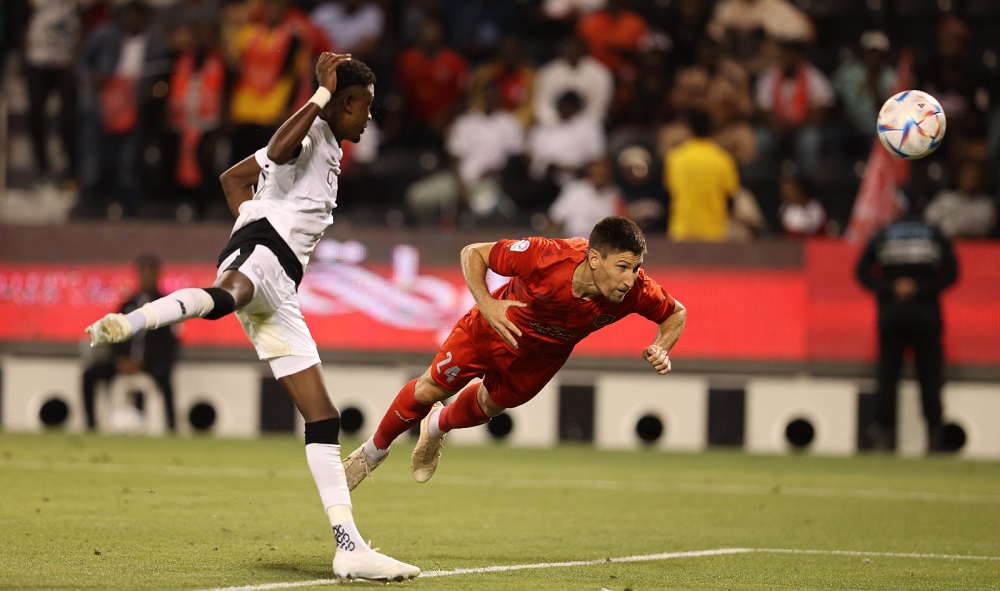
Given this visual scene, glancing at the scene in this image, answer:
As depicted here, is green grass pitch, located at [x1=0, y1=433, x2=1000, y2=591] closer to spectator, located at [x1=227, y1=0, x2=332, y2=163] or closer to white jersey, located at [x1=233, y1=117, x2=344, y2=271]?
white jersey, located at [x1=233, y1=117, x2=344, y2=271]

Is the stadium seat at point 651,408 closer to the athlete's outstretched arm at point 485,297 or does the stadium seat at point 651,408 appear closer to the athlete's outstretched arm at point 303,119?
the athlete's outstretched arm at point 485,297

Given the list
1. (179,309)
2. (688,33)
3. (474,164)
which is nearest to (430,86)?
(474,164)

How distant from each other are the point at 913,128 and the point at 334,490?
460 cm

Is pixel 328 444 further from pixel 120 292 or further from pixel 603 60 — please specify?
pixel 603 60

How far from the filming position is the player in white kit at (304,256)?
23.1 ft

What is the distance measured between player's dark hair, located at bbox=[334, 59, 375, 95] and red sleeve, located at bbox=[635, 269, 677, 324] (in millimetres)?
1869

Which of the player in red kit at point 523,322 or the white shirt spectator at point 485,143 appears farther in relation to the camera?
the white shirt spectator at point 485,143

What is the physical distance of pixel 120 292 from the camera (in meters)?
17.0

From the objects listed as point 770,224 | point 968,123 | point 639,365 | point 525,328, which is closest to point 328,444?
point 525,328

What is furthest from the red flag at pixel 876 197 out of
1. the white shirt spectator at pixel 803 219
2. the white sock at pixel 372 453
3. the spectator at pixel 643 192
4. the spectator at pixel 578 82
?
the white sock at pixel 372 453

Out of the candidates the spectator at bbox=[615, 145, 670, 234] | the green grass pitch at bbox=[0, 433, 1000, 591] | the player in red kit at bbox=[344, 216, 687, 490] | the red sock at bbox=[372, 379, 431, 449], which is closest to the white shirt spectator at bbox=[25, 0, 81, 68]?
the green grass pitch at bbox=[0, 433, 1000, 591]

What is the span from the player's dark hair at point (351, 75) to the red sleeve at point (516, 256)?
1.30 meters

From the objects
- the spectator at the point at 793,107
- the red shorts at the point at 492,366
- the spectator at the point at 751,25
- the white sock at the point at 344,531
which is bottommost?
the white sock at the point at 344,531

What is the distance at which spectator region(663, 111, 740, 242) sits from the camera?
16.7 metres
